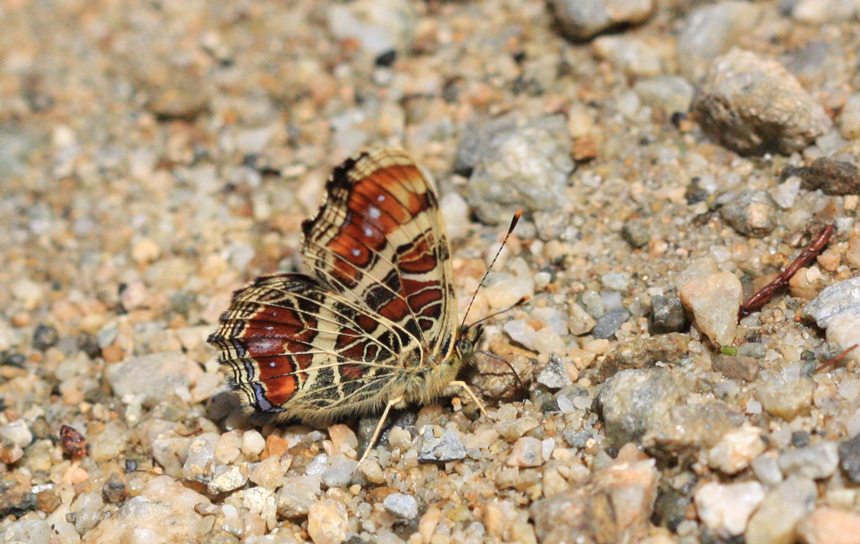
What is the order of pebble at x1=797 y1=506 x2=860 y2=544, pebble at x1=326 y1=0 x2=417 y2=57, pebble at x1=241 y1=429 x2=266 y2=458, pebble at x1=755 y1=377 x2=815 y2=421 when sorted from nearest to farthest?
pebble at x1=797 y1=506 x2=860 y2=544, pebble at x1=755 y1=377 x2=815 y2=421, pebble at x1=241 y1=429 x2=266 y2=458, pebble at x1=326 y1=0 x2=417 y2=57

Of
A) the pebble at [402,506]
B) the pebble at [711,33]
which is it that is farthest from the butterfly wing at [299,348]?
the pebble at [711,33]

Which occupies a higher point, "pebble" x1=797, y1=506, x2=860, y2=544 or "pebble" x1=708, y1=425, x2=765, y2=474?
"pebble" x1=708, y1=425, x2=765, y2=474

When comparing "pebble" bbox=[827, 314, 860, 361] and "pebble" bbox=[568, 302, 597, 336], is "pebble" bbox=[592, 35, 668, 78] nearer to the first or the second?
"pebble" bbox=[568, 302, 597, 336]

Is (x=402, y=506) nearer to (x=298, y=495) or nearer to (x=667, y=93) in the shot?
(x=298, y=495)

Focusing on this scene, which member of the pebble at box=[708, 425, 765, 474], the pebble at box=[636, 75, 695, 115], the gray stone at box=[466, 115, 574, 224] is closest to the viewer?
the pebble at box=[708, 425, 765, 474]

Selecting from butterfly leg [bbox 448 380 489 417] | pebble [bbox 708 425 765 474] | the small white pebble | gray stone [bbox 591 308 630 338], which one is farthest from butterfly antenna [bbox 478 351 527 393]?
the small white pebble

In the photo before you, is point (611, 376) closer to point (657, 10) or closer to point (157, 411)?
point (157, 411)

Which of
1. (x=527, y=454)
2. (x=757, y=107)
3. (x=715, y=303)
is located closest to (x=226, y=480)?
(x=527, y=454)
